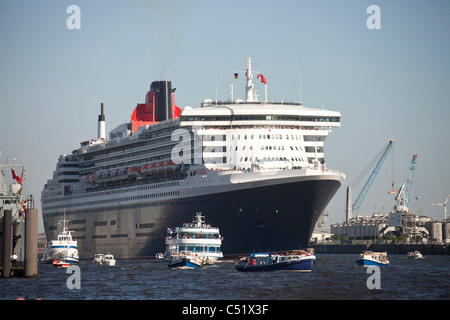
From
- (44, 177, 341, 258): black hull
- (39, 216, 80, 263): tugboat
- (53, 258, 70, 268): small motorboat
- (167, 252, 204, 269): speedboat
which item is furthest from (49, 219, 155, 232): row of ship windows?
(167, 252, 204, 269): speedboat

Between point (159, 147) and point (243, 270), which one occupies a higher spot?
point (159, 147)

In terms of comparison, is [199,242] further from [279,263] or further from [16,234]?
[16,234]

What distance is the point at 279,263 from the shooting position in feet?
230

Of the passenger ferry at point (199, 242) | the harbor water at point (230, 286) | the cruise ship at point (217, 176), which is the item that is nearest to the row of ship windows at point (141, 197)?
the cruise ship at point (217, 176)

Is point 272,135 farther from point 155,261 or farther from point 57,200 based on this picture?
point 57,200

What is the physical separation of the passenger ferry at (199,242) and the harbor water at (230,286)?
875 cm

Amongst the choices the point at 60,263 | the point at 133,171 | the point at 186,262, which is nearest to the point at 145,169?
the point at 133,171

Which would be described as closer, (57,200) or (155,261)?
(155,261)

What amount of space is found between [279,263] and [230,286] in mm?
14253

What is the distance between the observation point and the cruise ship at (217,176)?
8525cm
